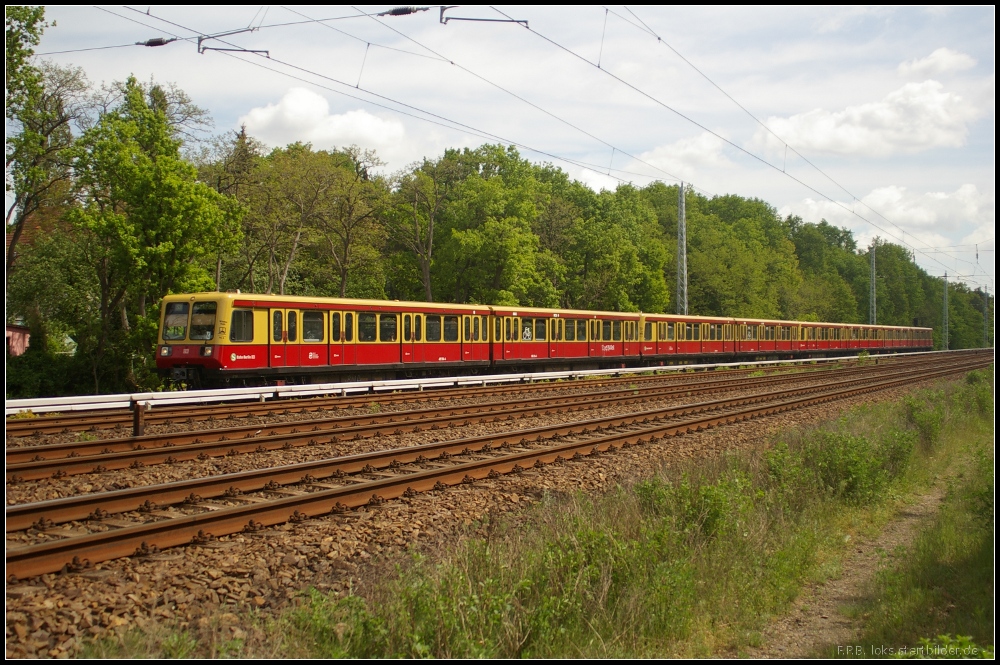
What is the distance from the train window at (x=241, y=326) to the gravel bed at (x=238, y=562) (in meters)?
8.89

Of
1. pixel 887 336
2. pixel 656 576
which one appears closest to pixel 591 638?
pixel 656 576

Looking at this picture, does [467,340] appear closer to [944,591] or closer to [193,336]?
[193,336]

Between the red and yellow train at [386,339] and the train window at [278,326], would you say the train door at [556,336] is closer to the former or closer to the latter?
the red and yellow train at [386,339]

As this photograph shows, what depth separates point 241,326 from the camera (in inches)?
781

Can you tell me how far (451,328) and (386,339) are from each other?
3.25 meters

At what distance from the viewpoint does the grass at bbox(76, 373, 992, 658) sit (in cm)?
532

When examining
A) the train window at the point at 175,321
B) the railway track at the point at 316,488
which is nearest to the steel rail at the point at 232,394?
the train window at the point at 175,321

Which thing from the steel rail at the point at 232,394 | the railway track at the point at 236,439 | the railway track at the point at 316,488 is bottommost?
the railway track at the point at 316,488

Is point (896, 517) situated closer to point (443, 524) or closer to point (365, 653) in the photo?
point (443, 524)

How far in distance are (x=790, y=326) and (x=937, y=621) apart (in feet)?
149

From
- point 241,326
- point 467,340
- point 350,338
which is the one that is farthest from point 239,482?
point 467,340

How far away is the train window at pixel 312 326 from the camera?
21283 millimetres

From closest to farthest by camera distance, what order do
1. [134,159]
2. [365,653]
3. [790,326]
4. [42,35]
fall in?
[365,653]
[42,35]
[134,159]
[790,326]

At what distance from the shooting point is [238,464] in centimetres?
1081
